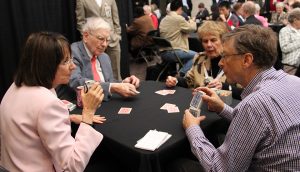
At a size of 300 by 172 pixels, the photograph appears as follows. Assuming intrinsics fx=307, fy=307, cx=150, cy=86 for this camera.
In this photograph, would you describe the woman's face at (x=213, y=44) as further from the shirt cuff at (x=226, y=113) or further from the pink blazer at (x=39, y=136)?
the pink blazer at (x=39, y=136)

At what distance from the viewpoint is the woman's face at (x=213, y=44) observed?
2400mm

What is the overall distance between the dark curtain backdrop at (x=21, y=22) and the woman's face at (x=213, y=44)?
2258 mm

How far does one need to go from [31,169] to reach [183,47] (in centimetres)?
392

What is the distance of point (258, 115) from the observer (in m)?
1.16

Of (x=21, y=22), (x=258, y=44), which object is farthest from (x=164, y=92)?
(x=21, y=22)

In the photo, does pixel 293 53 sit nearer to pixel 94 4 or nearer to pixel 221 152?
pixel 94 4

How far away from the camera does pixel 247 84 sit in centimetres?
140

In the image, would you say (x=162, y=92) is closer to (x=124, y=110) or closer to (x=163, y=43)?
(x=124, y=110)

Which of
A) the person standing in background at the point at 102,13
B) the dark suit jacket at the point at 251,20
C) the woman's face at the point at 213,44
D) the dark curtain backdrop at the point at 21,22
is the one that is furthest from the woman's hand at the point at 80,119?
the dark suit jacket at the point at 251,20

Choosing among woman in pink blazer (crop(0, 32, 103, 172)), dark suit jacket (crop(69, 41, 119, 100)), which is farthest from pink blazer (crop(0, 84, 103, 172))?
dark suit jacket (crop(69, 41, 119, 100))

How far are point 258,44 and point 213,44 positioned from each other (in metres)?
1.10

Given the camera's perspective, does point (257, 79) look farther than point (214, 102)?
No

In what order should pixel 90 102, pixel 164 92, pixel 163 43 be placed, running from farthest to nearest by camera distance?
pixel 163 43, pixel 164 92, pixel 90 102

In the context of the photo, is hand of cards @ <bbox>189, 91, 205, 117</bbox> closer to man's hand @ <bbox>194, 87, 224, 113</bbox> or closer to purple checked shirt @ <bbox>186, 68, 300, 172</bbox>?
man's hand @ <bbox>194, 87, 224, 113</bbox>
